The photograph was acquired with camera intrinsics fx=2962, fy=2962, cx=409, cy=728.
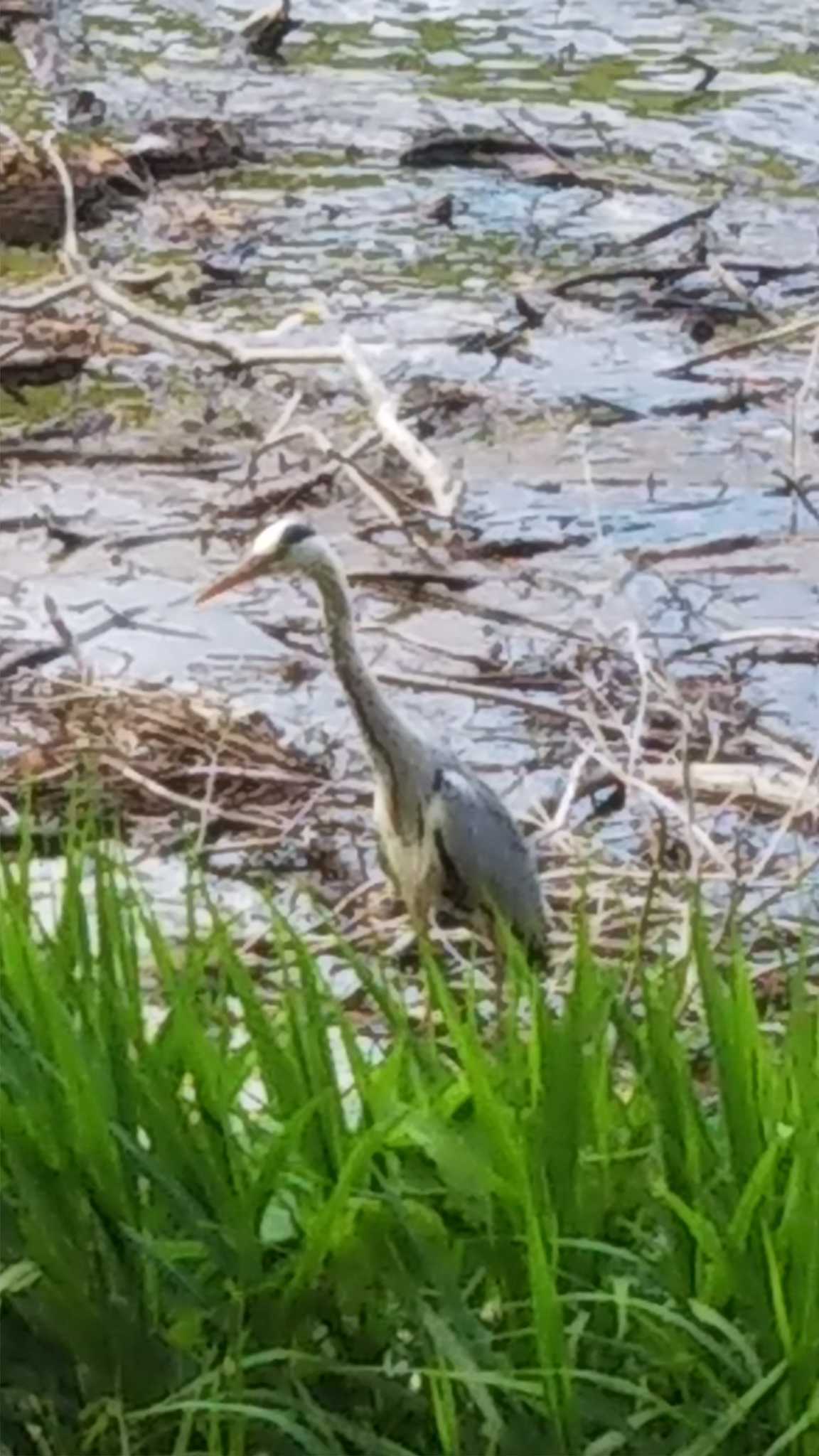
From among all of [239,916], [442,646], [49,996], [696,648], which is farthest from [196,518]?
[49,996]

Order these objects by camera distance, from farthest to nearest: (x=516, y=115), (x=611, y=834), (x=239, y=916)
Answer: (x=516, y=115), (x=611, y=834), (x=239, y=916)

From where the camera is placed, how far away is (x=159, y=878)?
16.7 ft

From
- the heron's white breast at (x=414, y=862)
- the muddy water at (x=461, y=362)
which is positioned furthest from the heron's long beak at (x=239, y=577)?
the muddy water at (x=461, y=362)

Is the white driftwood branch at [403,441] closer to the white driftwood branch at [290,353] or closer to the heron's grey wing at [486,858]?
the white driftwood branch at [290,353]

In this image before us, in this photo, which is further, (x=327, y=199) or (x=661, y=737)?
(x=327, y=199)

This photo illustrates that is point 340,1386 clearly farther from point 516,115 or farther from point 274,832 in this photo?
point 516,115

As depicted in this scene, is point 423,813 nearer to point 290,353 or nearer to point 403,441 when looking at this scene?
point 403,441

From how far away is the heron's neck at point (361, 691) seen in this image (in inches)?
185

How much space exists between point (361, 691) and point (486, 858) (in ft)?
1.15

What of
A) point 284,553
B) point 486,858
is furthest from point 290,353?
point 486,858

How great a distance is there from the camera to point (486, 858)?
4602 millimetres

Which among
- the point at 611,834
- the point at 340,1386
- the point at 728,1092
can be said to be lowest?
the point at 611,834

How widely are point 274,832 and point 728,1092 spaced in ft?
7.18

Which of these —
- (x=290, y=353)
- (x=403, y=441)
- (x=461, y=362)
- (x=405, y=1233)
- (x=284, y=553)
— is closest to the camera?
(x=405, y=1233)
